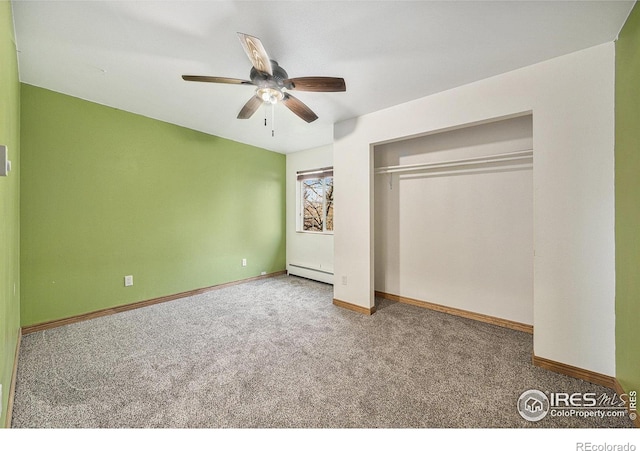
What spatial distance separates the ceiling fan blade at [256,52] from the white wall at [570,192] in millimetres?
1791

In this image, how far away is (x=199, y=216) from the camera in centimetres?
362

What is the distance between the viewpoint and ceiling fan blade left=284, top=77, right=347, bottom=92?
67.4 inches

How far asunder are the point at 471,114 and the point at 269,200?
10.9 ft

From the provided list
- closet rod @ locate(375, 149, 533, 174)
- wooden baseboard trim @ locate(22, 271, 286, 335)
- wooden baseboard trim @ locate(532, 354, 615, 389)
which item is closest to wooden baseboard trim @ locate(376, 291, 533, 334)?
wooden baseboard trim @ locate(532, 354, 615, 389)

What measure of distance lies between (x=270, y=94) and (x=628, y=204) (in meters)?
2.39

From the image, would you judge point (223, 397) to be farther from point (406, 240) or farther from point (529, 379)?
point (406, 240)

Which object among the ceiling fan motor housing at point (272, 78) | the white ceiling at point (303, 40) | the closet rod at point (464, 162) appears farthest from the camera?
the closet rod at point (464, 162)

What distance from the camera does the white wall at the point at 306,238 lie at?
4.22 meters

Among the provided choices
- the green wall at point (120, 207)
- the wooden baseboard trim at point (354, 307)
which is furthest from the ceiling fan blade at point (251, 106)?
the wooden baseboard trim at point (354, 307)

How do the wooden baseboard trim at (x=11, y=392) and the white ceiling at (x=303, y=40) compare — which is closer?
the wooden baseboard trim at (x=11, y=392)

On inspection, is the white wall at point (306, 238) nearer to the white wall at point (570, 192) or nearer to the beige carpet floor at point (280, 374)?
the beige carpet floor at point (280, 374)

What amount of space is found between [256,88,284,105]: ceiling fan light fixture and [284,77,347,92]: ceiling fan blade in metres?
0.12

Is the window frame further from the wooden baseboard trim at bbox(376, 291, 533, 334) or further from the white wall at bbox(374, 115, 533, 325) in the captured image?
the wooden baseboard trim at bbox(376, 291, 533, 334)

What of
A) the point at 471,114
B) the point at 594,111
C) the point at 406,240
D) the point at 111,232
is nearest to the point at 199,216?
the point at 111,232
